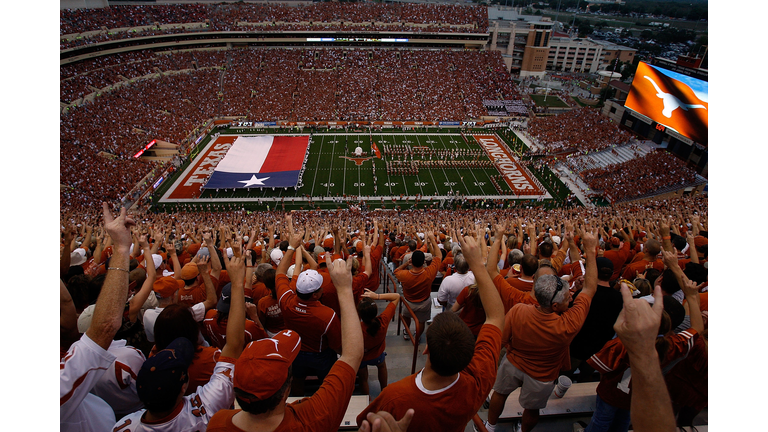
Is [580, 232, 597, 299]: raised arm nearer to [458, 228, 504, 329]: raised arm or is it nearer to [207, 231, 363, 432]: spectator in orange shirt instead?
[458, 228, 504, 329]: raised arm

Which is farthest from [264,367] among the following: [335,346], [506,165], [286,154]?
[506,165]

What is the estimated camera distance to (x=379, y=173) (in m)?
28.6

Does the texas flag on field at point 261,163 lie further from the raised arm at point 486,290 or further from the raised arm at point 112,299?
the raised arm at point 486,290

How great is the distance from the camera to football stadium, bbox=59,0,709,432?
7.73ft

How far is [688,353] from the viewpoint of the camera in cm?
306

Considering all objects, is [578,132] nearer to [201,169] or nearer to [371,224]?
[371,224]

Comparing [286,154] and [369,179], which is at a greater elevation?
[286,154]

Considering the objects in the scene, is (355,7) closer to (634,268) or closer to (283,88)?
(283,88)

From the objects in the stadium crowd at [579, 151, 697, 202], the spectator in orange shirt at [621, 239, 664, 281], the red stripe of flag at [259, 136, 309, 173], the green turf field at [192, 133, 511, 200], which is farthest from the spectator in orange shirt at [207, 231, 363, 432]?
the stadium crowd at [579, 151, 697, 202]

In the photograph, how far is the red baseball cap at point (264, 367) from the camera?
201 centimetres

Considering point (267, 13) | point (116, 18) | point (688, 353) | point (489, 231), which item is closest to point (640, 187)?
point (489, 231)

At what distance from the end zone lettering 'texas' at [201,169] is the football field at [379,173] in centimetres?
7

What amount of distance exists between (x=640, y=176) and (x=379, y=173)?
62.5ft

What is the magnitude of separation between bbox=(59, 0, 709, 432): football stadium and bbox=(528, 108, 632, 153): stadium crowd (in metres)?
0.26
